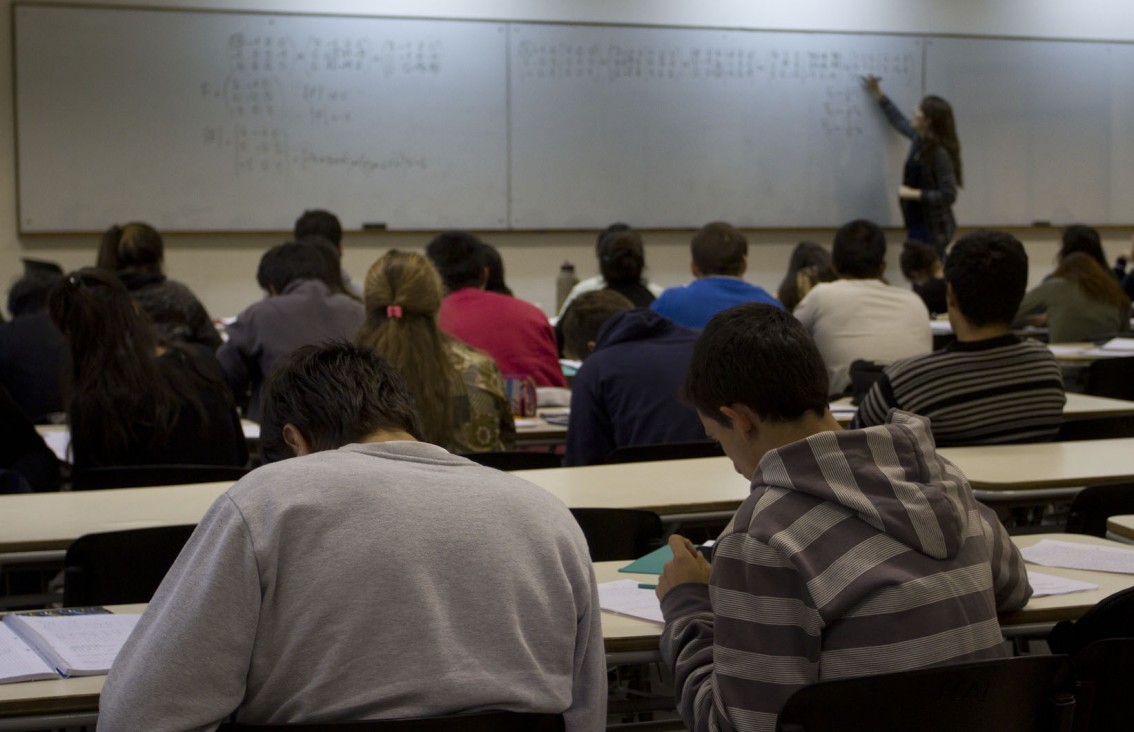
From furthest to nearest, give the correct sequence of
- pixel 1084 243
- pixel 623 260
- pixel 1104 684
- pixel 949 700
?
pixel 1084 243, pixel 623 260, pixel 1104 684, pixel 949 700

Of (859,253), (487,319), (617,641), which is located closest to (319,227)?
(487,319)

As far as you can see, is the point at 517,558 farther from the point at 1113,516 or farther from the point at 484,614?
the point at 1113,516

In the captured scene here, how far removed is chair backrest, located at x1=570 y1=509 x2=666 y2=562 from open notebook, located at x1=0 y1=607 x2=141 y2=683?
912 mm

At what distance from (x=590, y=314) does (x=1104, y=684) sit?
321cm

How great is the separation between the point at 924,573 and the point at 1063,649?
0.37 m

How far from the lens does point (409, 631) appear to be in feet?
4.92

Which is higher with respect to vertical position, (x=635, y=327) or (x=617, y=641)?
(x=635, y=327)

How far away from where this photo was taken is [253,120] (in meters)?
7.75

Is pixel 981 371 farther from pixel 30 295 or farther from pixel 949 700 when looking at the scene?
pixel 30 295

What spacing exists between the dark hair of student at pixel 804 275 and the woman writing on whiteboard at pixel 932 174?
2.19m

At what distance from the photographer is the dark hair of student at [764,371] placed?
6.14 ft

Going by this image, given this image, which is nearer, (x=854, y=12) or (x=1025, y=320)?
(x=1025, y=320)

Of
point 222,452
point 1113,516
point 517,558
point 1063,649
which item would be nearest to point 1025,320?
point 1113,516

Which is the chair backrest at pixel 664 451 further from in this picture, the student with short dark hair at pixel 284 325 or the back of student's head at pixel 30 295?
the back of student's head at pixel 30 295
